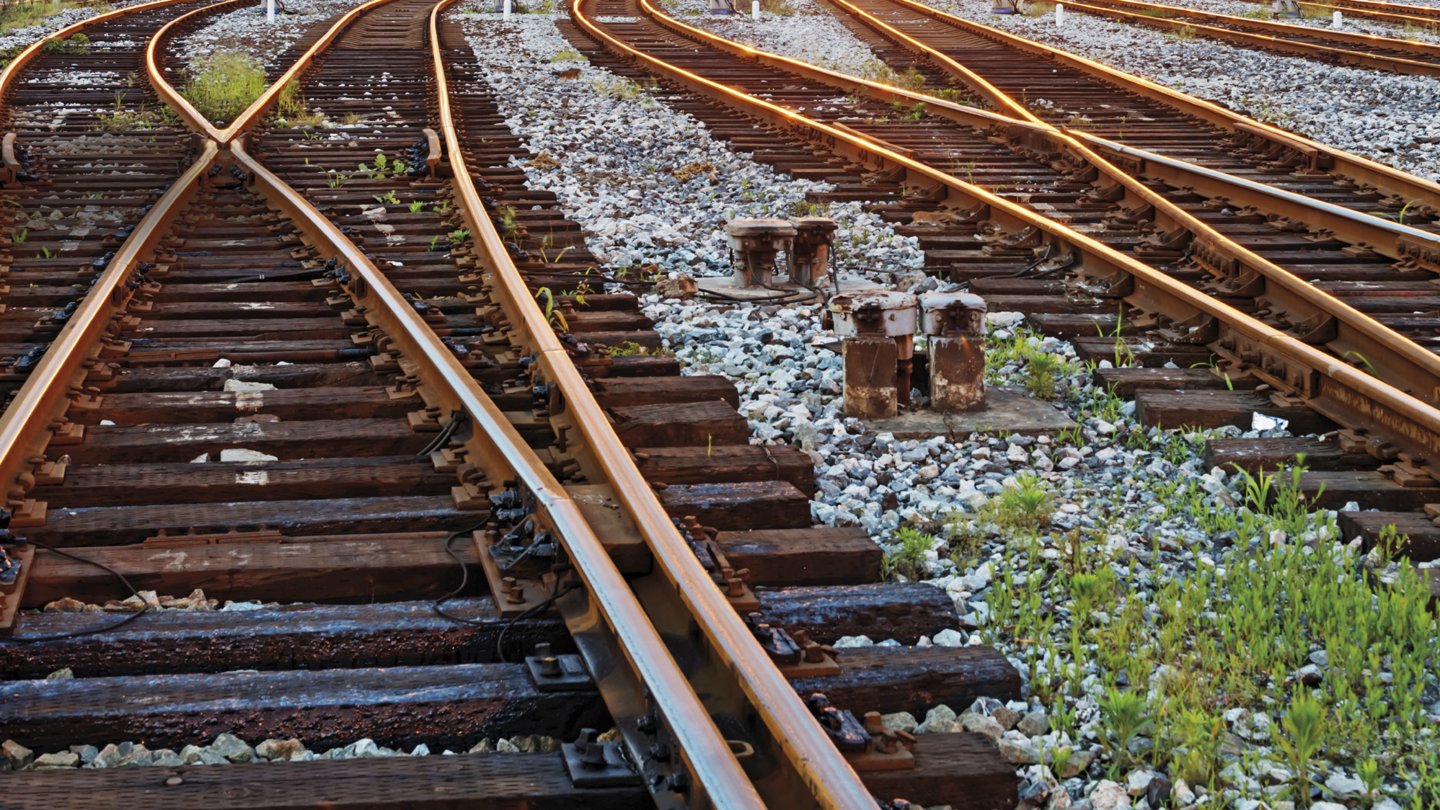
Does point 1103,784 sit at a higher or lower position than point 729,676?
lower

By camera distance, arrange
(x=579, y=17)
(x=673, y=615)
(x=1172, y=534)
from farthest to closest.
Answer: (x=579, y=17), (x=1172, y=534), (x=673, y=615)

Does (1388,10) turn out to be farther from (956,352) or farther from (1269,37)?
(956,352)

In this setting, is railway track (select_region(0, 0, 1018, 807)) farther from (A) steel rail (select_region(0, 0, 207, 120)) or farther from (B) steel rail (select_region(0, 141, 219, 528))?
(A) steel rail (select_region(0, 0, 207, 120))

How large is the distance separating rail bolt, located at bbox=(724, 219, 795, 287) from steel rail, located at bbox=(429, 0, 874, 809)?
1214mm

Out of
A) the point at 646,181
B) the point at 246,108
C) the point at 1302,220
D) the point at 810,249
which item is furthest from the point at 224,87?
the point at 1302,220

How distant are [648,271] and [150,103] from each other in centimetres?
721

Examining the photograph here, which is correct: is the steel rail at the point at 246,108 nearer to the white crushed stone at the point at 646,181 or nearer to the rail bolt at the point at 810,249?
the white crushed stone at the point at 646,181

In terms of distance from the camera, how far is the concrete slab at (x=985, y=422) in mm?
5586

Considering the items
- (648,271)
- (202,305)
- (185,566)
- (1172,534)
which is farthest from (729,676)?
(648,271)

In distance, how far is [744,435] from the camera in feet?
17.6

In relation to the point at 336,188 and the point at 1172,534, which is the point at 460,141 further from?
the point at 1172,534

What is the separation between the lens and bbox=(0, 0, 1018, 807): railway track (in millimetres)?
3109

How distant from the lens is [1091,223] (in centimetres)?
899

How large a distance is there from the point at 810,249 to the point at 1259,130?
482 cm
